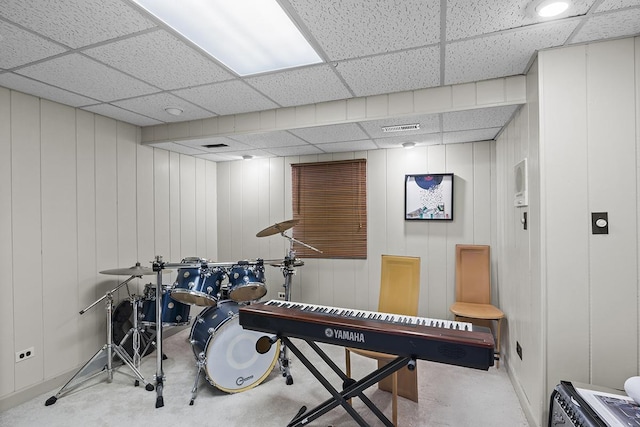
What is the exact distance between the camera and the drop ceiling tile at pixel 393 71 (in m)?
1.92

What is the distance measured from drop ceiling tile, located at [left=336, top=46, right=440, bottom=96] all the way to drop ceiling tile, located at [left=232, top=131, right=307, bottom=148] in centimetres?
91

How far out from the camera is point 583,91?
1769 millimetres

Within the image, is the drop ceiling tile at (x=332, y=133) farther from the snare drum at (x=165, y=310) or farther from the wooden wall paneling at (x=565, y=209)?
the snare drum at (x=165, y=310)

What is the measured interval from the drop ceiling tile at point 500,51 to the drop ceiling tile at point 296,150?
180 cm

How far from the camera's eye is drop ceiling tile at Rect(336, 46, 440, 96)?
192cm

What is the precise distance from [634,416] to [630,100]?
5.19 ft

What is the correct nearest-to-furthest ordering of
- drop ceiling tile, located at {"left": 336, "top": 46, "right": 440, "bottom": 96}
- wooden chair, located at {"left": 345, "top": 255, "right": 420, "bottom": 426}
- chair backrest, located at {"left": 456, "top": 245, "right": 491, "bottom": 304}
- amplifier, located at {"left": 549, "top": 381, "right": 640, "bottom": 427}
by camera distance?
amplifier, located at {"left": 549, "top": 381, "right": 640, "bottom": 427}
drop ceiling tile, located at {"left": 336, "top": 46, "right": 440, "bottom": 96}
wooden chair, located at {"left": 345, "top": 255, "right": 420, "bottom": 426}
chair backrest, located at {"left": 456, "top": 245, "right": 491, "bottom": 304}

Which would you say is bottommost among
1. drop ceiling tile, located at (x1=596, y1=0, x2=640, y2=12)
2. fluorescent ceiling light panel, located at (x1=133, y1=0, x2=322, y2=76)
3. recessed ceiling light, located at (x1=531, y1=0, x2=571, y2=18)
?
recessed ceiling light, located at (x1=531, y1=0, x2=571, y2=18)

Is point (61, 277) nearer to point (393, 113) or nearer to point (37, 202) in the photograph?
point (37, 202)

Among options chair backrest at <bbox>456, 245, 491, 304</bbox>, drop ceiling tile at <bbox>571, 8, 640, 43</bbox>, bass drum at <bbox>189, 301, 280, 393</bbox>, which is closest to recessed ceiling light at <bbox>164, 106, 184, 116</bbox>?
bass drum at <bbox>189, 301, 280, 393</bbox>

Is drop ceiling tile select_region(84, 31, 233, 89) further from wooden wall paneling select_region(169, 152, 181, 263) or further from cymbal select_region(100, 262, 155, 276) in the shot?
wooden wall paneling select_region(169, 152, 181, 263)

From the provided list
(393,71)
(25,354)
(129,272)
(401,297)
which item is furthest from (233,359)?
(393,71)

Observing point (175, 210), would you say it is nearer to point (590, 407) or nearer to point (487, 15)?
point (487, 15)

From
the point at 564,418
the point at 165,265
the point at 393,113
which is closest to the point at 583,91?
the point at 393,113
